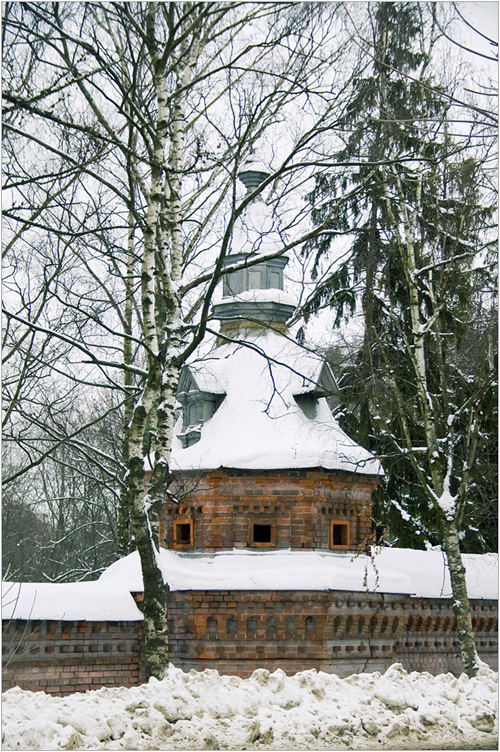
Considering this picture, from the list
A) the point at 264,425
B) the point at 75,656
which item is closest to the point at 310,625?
the point at 264,425

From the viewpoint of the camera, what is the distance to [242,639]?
16.6 meters

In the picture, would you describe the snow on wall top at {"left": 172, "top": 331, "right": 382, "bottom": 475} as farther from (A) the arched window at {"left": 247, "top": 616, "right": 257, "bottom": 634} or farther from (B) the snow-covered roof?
(B) the snow-covered roof

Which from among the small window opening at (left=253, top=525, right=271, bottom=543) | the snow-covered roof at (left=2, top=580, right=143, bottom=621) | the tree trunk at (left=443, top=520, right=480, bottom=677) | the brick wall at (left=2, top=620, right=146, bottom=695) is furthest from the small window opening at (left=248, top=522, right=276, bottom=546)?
the tree trunk at (left=443, top=520, right=480, bottom=677)

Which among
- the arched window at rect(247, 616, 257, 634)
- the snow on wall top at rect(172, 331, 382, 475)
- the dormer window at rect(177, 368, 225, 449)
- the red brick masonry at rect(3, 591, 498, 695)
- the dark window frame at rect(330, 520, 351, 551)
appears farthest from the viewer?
the dormer window at rect(177, 368, 225, 449)

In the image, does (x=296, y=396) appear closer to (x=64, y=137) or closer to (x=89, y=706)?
(x=64, y=137)

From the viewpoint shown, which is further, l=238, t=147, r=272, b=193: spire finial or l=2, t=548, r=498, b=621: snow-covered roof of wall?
l=238, t=147, r=272, b=193: spire finial

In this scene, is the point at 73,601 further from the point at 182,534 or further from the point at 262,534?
the point at 262,534

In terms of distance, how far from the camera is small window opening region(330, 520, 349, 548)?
17.8 meters

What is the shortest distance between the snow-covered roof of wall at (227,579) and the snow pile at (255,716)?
2990 millimetres

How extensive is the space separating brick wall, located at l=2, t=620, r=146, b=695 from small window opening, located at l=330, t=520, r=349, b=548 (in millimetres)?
3868

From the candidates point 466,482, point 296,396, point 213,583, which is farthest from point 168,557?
point 466,482

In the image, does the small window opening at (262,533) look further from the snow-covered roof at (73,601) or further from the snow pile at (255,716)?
the snow pile at (255,716)

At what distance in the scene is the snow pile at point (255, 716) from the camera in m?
9.53

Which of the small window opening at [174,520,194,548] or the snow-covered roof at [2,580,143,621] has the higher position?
the small window opening at [174,520,194,548]
